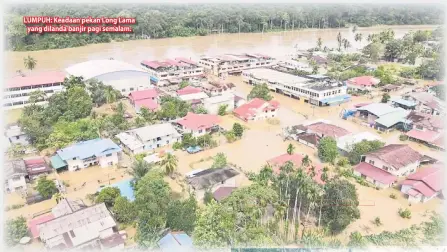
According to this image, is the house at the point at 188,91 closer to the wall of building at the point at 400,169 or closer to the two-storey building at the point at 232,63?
the two-storey building at the point at 232,63

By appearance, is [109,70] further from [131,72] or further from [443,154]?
[443,154]

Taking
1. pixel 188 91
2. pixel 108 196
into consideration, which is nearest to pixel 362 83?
pixel 188 91

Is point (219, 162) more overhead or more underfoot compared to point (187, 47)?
more underfoot

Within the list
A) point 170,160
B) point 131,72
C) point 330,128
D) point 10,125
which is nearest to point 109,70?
point 131,72

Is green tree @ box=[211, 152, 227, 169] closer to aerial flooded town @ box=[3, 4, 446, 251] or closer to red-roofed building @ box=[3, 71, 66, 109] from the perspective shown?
aerial flooded town @ box=[3, 4, 446, 251]

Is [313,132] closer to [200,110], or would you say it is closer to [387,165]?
[387,165]

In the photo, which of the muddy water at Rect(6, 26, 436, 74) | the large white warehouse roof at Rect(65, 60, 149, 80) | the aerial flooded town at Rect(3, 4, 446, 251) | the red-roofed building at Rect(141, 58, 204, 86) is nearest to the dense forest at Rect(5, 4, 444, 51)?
the muddy water at Rect(6, 26, 436, 74)
